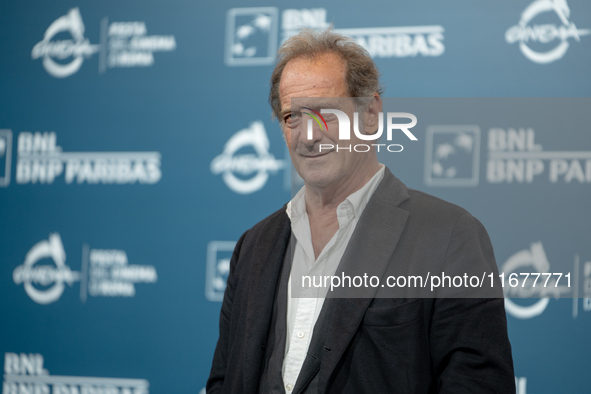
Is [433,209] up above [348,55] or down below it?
below

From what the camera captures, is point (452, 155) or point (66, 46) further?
point (66, 46)

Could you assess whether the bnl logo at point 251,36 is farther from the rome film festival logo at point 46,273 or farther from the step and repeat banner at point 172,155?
the rome film festival logo at point 46,273

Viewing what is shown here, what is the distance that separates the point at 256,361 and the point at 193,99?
5.35 ft

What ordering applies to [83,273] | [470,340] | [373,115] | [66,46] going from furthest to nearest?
[66,46] < [83,273] < [373,115] < [470,340]

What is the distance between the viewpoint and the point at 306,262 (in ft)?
4.40

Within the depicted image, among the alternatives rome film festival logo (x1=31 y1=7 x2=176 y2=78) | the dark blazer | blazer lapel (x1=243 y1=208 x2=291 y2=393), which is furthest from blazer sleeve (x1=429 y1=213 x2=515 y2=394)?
rome film festival logo (x1=31 y1=7 x2=176 y2=78)

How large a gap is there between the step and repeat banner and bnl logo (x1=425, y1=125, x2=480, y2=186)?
313mm

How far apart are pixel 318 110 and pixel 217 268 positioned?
137 centimetres

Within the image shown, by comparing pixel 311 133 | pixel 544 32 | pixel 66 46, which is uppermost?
pixel 66 46

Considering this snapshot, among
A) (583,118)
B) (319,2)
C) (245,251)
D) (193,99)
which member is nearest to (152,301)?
(193,99)

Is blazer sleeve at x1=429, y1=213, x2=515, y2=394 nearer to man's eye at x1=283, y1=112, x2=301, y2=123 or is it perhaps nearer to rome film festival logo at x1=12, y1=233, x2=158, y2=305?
man's eye at x1=283, y1=112, x2=301, y2=123

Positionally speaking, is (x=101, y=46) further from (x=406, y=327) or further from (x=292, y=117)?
(x=406, y=327)

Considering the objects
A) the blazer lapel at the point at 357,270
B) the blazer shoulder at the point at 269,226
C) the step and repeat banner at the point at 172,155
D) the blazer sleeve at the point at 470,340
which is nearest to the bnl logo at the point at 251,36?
the step and repeat banner at the point at 172,155

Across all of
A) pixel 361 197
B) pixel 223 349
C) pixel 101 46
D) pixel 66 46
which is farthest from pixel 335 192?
pixel 66 46
